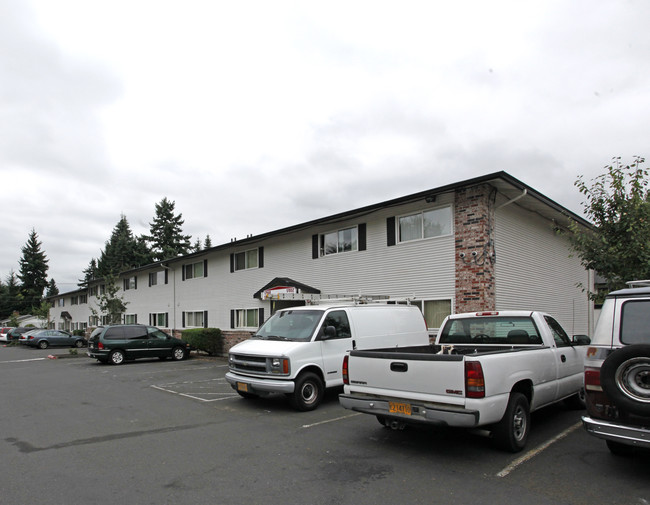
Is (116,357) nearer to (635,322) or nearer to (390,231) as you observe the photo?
(390,231)

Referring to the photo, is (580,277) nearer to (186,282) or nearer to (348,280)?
(348,280)

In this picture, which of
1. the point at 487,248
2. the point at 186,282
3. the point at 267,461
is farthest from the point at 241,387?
the point at 186,282

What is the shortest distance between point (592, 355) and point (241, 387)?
6253mm

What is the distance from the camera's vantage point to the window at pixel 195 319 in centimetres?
2544

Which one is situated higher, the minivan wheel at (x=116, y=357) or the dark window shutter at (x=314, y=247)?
the dark window shutter at (x=314, y=247)

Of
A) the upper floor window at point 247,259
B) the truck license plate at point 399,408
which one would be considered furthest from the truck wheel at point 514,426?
the upper floor window at point 247,259

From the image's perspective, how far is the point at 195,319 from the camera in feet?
87.6

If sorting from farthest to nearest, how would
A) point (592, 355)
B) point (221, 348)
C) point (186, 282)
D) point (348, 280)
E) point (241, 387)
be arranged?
point (186, 282), point (221, 348), point (348, 280), point (241, 387), point (592, 355)

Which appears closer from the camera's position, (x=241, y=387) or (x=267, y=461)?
(x=267, y=461)

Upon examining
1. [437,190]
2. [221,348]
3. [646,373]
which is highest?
[437,190]

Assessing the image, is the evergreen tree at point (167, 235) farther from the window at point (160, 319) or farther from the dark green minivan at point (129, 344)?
the dark green minivan at point (129, 344)

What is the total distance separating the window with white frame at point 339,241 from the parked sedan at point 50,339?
26815mm

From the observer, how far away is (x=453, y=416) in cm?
519

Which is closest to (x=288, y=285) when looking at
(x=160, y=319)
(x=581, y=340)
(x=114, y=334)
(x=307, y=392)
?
(x=114, y=334)
